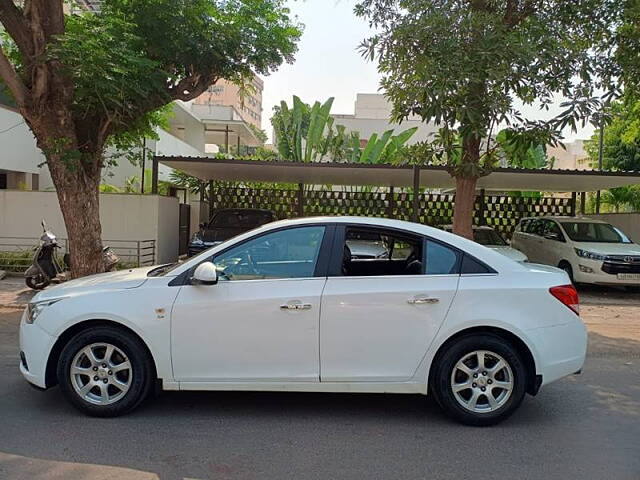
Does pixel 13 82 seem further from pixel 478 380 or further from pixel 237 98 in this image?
pixel 237 98

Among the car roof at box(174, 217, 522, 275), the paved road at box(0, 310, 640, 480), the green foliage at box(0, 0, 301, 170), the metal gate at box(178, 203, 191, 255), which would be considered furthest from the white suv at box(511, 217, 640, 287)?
the metal gate at box(178, 203, 191, 255)

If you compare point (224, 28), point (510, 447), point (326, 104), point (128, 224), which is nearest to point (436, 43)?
point (224, 28)

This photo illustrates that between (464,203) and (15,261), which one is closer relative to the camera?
(464,203)

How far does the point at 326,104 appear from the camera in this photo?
64.8 ft

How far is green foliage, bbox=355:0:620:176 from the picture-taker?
325 inches

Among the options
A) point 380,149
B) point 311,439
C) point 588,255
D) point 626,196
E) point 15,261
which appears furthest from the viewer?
point 626,196

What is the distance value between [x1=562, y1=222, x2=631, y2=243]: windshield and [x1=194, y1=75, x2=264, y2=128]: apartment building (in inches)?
315

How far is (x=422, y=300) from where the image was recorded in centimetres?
466

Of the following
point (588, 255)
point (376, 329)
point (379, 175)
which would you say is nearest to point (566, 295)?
point (376, 329)

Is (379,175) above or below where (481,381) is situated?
above

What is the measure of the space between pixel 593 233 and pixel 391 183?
19.2ft

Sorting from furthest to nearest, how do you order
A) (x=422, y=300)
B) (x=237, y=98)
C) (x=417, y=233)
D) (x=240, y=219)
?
(x=237, y=98) < (x=240, y=219) < (x=417, y=233) < (x=422, y=300)

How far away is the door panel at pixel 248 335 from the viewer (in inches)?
182

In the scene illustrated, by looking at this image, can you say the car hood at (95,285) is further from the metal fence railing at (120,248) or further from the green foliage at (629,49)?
the green foliage at (629,49)
